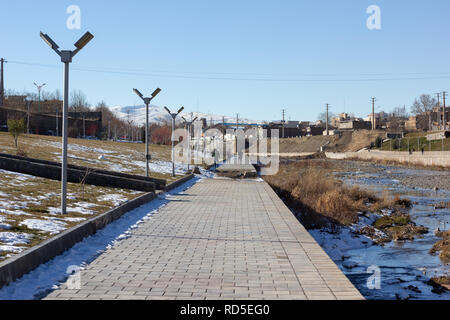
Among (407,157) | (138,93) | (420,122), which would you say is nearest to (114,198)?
(138,93)

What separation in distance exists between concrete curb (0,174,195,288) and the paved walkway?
64 centimetres

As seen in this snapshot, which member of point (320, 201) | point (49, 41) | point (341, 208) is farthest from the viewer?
point (320, 201)

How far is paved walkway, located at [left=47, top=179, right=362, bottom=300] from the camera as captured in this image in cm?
597

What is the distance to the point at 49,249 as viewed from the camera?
746cm

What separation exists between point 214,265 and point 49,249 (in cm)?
239

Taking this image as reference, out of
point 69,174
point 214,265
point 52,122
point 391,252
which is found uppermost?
point 52,122

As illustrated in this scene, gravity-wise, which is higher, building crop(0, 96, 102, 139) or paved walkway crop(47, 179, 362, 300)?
building crop(0, 96, 102, 139)

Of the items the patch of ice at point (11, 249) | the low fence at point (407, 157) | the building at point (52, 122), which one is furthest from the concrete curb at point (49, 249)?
the low fence at point (407, 157)

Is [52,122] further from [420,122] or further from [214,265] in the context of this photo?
[420,122]

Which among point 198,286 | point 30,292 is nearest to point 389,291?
point 198,286

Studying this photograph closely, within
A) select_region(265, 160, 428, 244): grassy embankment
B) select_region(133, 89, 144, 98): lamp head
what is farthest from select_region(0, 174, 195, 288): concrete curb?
select_region(133, 89, 144, 98): lamp head
